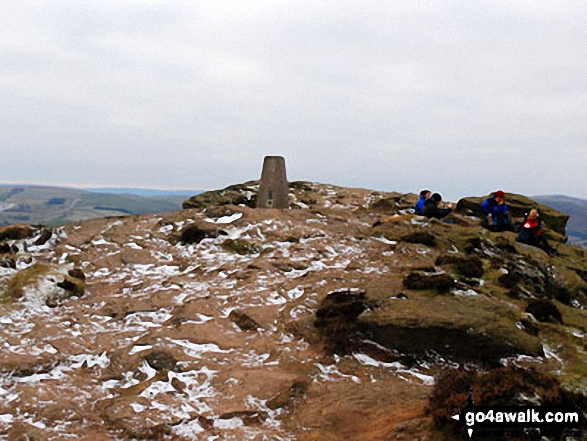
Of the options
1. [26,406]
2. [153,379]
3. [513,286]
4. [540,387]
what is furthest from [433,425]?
[513,286]

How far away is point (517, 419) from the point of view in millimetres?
6168

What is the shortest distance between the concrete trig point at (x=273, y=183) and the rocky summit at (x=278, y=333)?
6455mm

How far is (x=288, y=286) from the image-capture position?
592 inches

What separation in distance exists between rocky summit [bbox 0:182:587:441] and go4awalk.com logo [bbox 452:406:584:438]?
13cm

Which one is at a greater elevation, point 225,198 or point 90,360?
point 225,198

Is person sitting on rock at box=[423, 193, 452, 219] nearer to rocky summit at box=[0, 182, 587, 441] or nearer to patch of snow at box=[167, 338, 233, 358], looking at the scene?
rocky summit at box=[0, 182, 587, 441]

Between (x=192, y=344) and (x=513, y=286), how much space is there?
36.0ft

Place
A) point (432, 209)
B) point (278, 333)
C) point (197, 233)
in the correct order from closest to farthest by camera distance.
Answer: point (278, 333) < point (197, 233) < point (432, 209)

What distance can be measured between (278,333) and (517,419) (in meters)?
6.83

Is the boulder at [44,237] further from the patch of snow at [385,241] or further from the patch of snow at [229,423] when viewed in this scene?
the patch of snow at [229,423]

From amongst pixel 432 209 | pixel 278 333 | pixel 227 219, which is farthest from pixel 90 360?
pixel 432 209

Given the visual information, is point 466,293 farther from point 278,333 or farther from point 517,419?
point 517,419

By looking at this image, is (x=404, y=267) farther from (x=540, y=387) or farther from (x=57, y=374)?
(x=57, y=374)

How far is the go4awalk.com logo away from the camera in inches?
241
